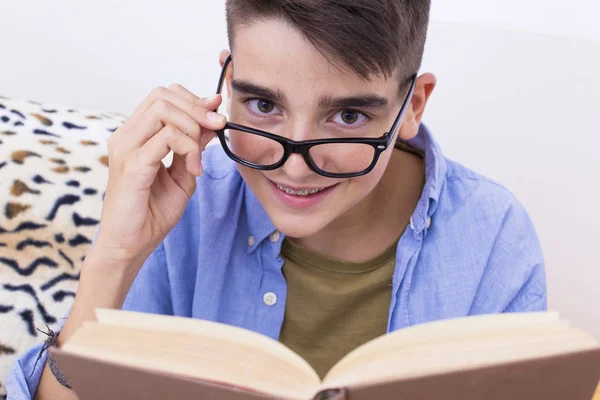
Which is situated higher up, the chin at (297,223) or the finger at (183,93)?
the finger at (183,93)

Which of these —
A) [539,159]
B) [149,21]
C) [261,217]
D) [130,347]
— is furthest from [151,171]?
[539,159]

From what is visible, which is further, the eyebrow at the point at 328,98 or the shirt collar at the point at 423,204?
the shirt collar at the point at 423,204

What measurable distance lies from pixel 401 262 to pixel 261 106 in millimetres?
398

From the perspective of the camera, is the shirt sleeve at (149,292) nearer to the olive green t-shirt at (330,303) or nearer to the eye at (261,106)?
the olive green t-shirt at (330,303)

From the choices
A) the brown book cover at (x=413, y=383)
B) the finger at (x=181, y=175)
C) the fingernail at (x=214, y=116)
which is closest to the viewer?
the brown book cover at (x=413, y=383)

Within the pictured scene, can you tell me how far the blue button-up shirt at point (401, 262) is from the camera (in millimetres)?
1204

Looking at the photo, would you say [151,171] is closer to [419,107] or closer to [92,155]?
[419,107]

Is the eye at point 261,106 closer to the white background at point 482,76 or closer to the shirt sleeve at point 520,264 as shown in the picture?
the shirt sleeve at point 520,264

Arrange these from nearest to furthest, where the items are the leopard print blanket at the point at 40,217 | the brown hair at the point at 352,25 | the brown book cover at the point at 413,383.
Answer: the brown book cover at the point at 413,383, the brown hair at the point at 352,25, the leopard print blanket at the point at 40,217

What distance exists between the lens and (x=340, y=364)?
0.69 meters

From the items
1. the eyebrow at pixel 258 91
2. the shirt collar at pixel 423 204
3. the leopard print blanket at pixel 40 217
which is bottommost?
the leopard print blanket at pixel 40 217

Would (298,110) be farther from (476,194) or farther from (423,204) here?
(476,194)

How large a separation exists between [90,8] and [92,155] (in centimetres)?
57

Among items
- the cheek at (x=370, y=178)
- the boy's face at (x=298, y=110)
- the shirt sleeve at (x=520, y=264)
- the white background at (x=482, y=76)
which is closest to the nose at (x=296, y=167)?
the boy's face at (x=298, y=110)
